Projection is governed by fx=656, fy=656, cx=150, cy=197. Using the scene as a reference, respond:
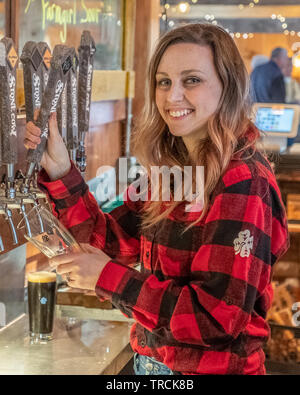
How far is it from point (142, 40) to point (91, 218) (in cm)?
191

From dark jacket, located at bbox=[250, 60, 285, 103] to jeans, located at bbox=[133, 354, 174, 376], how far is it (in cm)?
327

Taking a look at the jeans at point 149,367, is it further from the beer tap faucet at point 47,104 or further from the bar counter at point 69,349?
the beer tap faucet at point 47,104

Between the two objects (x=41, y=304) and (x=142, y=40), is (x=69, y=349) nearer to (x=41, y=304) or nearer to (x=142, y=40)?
(x=41, y=304)

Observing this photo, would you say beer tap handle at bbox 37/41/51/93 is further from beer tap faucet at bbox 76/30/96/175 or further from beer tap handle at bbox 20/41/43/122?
beer tap faucet at bbox 76/30/96/175

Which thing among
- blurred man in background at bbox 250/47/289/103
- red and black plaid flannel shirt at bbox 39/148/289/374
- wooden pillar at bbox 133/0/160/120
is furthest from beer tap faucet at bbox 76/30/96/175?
blurred man in background at bbox 250/47/289/103

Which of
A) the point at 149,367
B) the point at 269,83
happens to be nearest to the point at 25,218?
the point at 149,367

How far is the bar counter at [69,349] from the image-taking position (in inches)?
66.2

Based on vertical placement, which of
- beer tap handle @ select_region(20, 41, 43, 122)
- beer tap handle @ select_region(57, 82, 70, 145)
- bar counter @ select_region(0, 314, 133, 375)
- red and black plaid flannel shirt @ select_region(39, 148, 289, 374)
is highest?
beer tap handle @ select_region(20, 41, 43, 122)

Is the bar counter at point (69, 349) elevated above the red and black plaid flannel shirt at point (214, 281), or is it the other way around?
the red and black plaid flannel shirt at point (214, 281)

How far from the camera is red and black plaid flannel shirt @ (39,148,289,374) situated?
1277mm

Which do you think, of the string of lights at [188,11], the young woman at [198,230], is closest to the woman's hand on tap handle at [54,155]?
the young woman at [198,230]

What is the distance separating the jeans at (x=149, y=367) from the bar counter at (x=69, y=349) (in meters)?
0.20

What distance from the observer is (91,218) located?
167 cm

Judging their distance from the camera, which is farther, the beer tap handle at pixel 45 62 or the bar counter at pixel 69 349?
the bar counter at pixel 69 349
